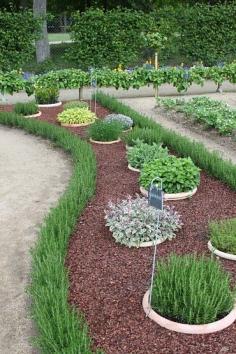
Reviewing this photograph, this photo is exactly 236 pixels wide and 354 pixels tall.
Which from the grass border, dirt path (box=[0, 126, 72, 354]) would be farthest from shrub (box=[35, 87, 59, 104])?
the grass border

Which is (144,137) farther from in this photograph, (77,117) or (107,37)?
(107,37)

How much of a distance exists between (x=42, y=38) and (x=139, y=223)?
15486 mm

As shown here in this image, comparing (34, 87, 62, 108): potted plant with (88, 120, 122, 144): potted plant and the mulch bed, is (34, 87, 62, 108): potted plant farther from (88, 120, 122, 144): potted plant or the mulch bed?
the mulch bed

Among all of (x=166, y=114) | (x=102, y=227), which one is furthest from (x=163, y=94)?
(x=102, y=227)

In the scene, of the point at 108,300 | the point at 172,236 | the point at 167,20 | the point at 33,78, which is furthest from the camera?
the point at 167,20

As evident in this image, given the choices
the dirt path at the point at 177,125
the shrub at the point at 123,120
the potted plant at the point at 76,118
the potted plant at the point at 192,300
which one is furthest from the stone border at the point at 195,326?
the potted plant at the point at 76,118

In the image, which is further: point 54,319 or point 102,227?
point 102,227

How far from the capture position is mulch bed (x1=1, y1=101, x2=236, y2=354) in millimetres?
3465

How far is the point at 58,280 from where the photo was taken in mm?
3996

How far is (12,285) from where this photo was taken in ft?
14.5

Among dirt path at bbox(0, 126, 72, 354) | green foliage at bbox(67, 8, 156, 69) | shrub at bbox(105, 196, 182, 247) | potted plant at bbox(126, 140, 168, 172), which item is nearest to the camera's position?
dirt path at bbox(0, 126, 72, 354)

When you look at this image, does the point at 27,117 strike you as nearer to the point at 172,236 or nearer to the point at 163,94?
the point at 163,94

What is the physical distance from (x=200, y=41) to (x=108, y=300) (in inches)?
662

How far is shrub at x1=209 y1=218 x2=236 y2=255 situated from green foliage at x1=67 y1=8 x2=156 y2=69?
558 inches
